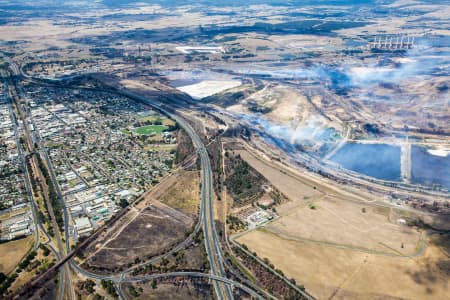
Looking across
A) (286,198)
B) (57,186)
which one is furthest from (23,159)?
(286,198)

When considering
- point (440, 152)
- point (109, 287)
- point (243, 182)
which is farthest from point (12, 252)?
point (440, 152)

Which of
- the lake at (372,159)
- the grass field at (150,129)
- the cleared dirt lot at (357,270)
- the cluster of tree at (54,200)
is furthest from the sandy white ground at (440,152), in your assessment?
the cluster of tree at (54,200)

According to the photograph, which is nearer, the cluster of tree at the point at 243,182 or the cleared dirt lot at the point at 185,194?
the cleared dirt lot at the point at 185,194

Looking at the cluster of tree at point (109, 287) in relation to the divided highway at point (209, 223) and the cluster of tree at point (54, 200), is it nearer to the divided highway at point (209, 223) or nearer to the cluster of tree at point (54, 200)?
the divided highway at point (209, 223)

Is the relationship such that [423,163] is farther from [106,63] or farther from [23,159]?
[106,63]

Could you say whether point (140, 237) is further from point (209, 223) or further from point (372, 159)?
point (372, 159)
